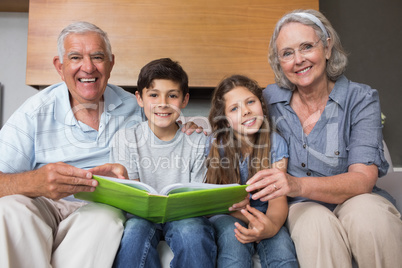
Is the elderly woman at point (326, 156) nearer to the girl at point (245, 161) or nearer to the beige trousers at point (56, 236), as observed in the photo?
the girl at point (245, 161)

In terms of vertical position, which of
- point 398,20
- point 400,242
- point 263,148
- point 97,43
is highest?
point 398,20

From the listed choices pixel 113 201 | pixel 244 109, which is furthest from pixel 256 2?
pixel 113 201

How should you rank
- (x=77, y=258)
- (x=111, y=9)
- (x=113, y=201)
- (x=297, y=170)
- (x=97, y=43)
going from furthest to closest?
(x=111, y=9), (x=97, y=43), (x=297, y=170), (x=113, y=201), (x=77, y=258)

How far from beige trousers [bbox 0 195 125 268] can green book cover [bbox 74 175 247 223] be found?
0.06 meters

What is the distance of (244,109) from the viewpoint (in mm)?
1489

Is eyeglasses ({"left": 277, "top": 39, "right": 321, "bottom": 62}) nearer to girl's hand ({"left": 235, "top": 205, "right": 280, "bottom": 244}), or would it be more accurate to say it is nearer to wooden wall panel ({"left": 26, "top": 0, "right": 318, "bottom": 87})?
girl's hand ({"left": 235, "top": 205, "right": 280, "bottom": 244})

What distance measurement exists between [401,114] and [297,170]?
1.84 m

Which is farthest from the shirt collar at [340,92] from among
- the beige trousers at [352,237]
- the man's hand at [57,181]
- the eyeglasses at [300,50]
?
the man's hand at [57,181]

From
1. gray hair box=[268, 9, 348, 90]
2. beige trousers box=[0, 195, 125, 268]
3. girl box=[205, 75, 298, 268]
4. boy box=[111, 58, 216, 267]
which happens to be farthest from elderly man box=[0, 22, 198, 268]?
gray hair box=[268, 9, 348, 90]

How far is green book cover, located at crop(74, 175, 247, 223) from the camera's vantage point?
997 mm

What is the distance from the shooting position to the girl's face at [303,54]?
1.43m

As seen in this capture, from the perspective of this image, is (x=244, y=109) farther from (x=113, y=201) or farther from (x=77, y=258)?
(x=77, y=258)

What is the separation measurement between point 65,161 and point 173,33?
3.80 ft

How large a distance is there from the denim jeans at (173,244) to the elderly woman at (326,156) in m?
0.21
